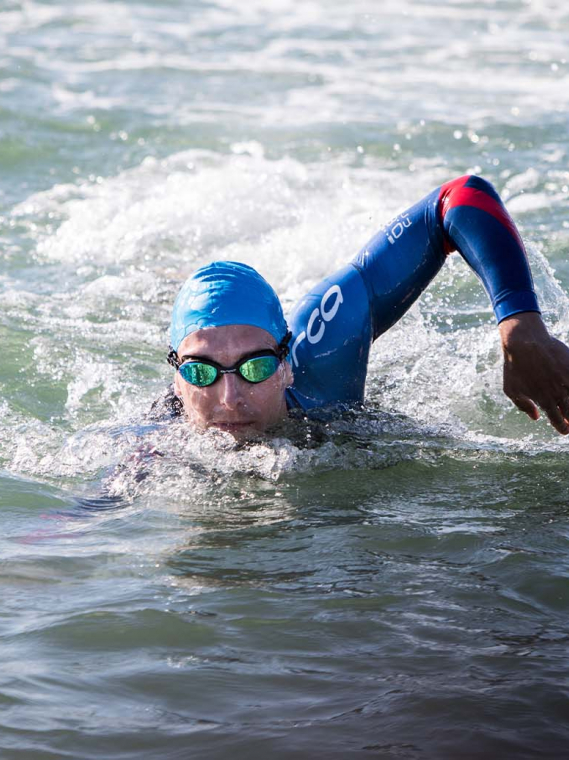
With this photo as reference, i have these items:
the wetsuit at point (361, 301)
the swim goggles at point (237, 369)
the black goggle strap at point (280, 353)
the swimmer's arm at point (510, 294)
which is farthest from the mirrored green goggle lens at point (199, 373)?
the swimmer's arm at point (510, 294)

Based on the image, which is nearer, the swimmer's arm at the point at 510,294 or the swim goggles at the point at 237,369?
the swimmer's arm at the point at 510,294

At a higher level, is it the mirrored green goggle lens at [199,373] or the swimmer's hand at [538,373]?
the mirrored green goggle lens at [199,373]

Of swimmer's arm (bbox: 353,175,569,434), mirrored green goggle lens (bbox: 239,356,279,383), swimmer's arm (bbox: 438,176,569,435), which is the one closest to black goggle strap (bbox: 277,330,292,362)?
mirrored green goggle lens (bbox: 239,356,279,383)

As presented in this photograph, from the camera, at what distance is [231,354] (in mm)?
4473

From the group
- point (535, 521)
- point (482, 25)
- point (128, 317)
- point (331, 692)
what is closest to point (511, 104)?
point (482, 25)

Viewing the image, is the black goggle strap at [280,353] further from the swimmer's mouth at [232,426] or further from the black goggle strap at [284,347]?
the swimmer's mouth at [232,426]

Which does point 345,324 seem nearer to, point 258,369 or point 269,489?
point 258,369

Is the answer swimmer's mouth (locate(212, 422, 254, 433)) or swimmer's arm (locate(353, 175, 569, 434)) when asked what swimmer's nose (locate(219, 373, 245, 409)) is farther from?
swimmer's arm (locate(353, 175, 569, 434))

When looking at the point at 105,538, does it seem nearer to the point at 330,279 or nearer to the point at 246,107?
the point at 330,279

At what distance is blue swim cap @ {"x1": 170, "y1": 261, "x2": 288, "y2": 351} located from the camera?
15.0ft

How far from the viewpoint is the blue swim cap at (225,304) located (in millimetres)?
4566

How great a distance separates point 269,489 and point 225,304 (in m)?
0.81

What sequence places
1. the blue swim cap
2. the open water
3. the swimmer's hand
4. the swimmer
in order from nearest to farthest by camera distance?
the open water
the swimmer's hand
the swimmer
the blue swim cap

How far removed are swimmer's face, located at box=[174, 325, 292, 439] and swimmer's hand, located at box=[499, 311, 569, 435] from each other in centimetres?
110
